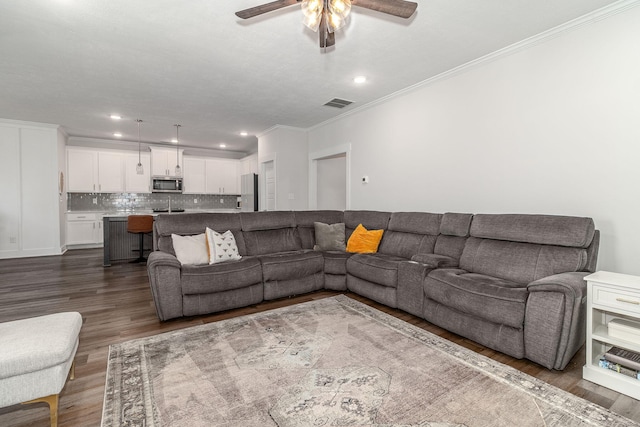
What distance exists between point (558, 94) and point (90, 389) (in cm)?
431

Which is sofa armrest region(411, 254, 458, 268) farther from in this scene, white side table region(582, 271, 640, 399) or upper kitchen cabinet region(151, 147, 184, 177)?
upper kitchen cabinet region(151, 147, 184, 177)

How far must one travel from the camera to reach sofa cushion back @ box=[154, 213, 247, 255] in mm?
3385

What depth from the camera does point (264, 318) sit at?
2869 millimetres

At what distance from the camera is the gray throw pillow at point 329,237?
4199 mm

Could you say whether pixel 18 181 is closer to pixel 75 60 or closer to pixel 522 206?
pixel 75 60

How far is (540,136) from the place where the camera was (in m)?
2.89

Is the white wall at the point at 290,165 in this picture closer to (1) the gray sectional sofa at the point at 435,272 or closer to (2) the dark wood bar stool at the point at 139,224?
(1) the gray sectional sofa at the point at 435,272

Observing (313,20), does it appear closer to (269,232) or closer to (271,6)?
(271,6)

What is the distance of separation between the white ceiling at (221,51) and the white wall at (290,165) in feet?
3.71

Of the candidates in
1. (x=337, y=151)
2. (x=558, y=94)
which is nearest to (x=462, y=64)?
(x=558, y=94)

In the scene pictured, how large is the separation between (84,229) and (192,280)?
19.9ft

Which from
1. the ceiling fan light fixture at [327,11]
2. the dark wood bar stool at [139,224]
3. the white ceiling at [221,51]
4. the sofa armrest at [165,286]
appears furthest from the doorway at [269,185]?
the ceiling fan light fixture at [327,11]

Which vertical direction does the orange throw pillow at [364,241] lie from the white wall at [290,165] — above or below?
below

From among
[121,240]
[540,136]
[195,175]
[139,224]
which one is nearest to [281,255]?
[540,136]
